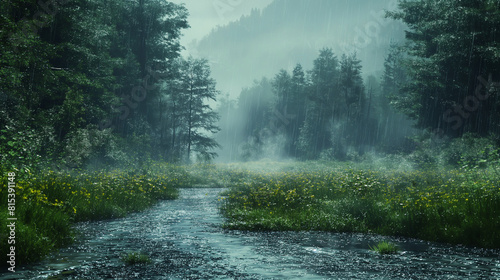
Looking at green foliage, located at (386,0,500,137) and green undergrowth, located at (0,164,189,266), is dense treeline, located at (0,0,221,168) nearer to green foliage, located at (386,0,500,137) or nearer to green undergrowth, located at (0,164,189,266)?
green undergrowth, located at (0,164,189,266)

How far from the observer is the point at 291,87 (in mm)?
87500

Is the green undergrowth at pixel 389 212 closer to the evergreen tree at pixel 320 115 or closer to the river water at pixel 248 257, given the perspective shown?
the river water at pixel 248 257

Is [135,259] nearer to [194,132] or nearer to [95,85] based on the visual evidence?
[95,85]

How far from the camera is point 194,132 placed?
5878cm

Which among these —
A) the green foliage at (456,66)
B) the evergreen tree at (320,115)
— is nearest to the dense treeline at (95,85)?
the evergreen tree at (320,115)

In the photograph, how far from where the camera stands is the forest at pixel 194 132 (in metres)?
11.8

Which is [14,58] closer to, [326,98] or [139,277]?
[139,277]

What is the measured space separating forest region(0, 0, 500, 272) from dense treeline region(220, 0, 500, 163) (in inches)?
7.3

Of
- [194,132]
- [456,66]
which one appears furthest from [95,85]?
[194,132]

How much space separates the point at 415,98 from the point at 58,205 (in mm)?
38171

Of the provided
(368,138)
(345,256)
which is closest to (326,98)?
(368,138)

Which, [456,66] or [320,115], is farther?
[320,115]

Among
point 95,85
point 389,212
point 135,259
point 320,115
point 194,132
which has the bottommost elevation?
point 135,259

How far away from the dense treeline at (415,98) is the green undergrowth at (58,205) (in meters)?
14.1
